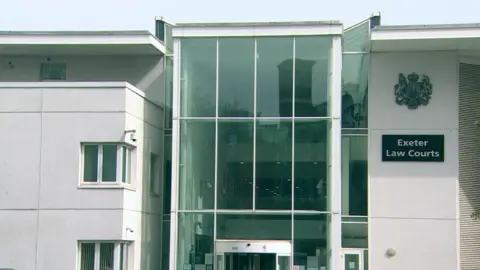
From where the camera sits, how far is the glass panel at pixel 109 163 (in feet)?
74.8

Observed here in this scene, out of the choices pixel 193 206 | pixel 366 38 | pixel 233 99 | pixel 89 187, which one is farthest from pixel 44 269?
pixel 366 38

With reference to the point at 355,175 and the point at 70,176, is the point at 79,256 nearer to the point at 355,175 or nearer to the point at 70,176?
the point at 70,176

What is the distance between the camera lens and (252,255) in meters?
23.5

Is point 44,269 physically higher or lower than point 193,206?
lower

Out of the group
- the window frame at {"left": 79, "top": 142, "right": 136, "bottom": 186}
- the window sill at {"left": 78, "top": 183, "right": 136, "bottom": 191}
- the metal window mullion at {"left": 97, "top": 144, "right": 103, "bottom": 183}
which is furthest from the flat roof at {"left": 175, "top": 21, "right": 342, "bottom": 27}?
the window sill at {"left": 78, "top": 183, "right": 136, "bottom": 191}

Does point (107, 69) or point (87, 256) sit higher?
point (107, 69)

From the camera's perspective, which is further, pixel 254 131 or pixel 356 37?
pixel 356 37

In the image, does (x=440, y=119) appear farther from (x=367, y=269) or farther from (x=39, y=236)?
(x=39, y=236)

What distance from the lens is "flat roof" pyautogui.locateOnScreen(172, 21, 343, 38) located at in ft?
78.2

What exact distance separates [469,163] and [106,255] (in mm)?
10736

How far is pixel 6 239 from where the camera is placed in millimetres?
22438

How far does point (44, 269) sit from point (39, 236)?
862 mm

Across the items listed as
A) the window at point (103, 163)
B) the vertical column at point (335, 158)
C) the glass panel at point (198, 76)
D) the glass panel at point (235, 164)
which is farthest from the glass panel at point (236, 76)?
the window at point (103, 163)

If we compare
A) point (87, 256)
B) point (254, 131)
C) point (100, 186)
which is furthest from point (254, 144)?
point (87, 256)
